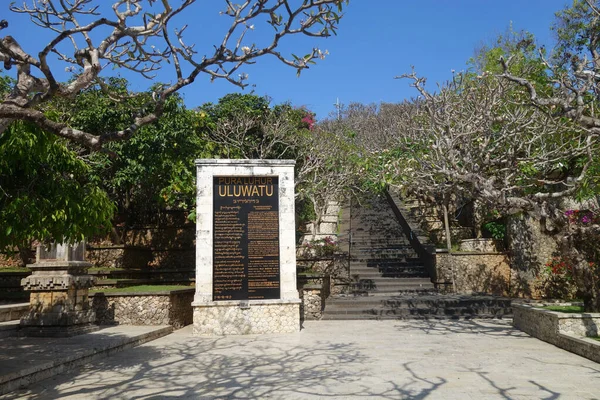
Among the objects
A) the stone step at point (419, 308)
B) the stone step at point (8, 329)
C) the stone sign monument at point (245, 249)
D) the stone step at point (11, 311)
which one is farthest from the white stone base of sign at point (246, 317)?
the stone step at point (11, 311)

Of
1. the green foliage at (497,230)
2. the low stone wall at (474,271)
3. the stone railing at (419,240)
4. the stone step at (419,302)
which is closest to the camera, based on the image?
the stone step at (419,302)

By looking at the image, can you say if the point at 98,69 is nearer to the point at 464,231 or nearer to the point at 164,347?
the point at 164,347

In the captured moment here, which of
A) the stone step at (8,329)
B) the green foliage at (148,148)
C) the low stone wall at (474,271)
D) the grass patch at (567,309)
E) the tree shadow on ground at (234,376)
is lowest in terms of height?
the tree shadow on ground at (234,376)

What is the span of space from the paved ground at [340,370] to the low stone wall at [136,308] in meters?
1.31

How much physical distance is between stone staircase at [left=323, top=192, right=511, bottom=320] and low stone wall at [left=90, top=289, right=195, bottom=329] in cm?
395

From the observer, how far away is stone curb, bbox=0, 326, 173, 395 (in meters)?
6.02

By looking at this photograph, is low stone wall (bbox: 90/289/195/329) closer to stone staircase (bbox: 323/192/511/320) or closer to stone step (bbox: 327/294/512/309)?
stone staircase (bbox: 323/192/511/320)

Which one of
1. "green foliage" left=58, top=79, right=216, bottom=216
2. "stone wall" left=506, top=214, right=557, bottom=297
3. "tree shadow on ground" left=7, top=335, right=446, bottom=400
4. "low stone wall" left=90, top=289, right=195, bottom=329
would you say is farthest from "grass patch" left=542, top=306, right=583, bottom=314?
"green foliage" left=58, top=79, right=216, bottom=216

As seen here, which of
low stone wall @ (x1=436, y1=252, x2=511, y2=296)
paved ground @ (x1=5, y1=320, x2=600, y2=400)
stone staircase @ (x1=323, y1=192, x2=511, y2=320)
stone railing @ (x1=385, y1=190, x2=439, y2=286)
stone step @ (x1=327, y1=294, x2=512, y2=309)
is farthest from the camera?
stone railing @ (x1=385, y1=190, x2=439, y2=286)

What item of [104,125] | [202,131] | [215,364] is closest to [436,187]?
[215,364]

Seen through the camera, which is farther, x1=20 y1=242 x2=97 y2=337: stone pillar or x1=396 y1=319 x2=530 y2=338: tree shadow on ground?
x1=396 y1=319 x2=530 y2=338: tree shadow on ground

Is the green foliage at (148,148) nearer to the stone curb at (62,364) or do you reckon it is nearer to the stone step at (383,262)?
the stone curb at (62,364)

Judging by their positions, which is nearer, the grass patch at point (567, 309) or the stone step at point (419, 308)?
the grass patch at point (567, 309)

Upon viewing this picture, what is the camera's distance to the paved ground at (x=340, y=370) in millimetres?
5789
